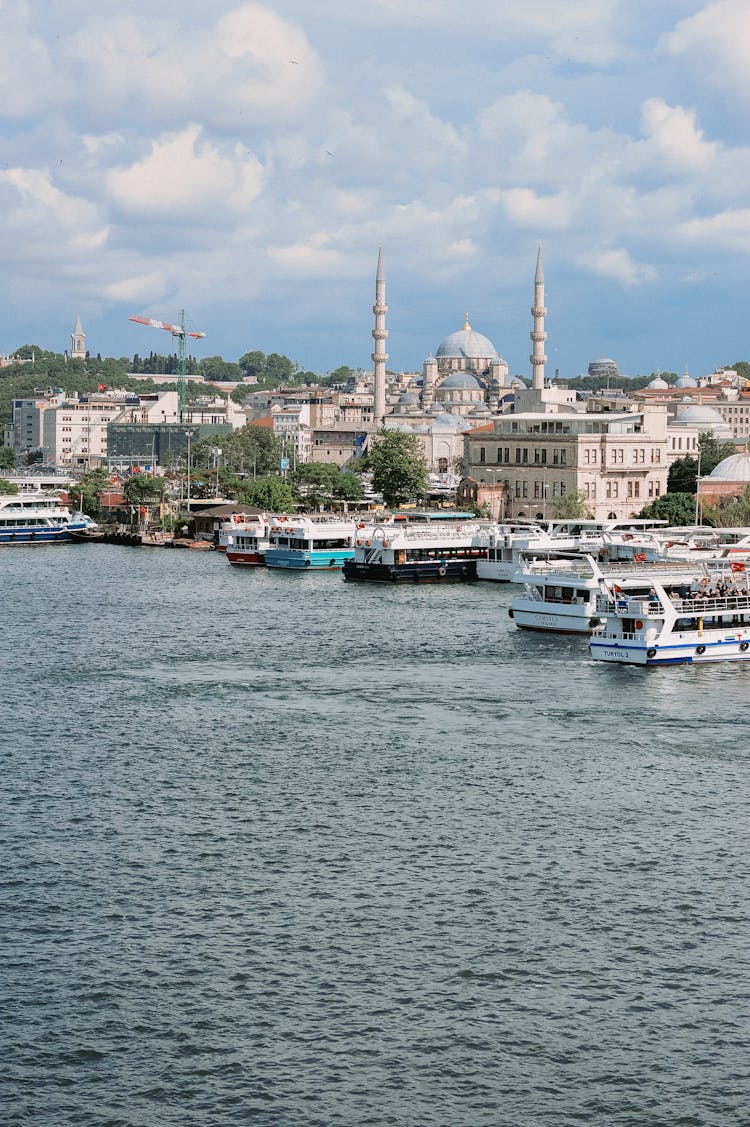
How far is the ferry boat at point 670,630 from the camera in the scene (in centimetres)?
3072

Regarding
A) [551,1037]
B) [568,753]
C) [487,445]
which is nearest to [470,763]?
[568,753]

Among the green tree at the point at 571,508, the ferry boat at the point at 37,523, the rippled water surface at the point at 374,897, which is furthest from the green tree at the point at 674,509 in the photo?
the rippled water surface at the point at 374,897

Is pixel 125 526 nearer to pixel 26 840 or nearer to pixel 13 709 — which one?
pixel 13 709

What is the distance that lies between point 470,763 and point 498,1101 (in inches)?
383

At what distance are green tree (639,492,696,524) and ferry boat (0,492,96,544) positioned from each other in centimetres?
2213

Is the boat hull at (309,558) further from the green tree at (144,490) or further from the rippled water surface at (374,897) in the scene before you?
the green tree at (144,490)

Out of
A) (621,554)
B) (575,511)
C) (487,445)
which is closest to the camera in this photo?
(621,554)

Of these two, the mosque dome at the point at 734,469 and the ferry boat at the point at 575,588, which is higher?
the mosque dome at the point at 734,469

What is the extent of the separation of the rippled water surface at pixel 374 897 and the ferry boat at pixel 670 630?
0.90m

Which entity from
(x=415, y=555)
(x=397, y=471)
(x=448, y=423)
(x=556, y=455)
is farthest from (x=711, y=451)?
(x=448, y=423)

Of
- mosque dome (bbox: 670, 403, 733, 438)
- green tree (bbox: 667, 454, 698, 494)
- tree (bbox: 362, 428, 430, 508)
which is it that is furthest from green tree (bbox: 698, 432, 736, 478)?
tree (bbox: 362, 428, 430, 508)

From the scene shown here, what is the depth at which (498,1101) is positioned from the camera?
1317 cm

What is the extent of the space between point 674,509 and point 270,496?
16734mm

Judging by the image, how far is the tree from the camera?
2778 inches
